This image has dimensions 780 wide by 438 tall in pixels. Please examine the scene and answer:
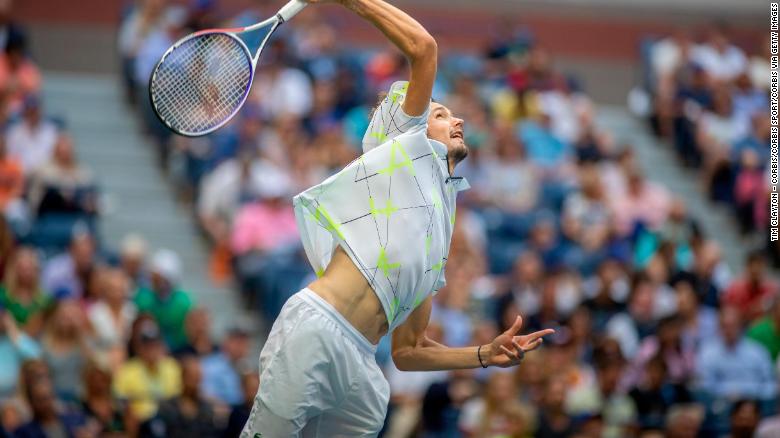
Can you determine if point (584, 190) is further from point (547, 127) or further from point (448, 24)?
point (448, 24)

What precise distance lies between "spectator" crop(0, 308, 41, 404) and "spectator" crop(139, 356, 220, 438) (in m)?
0.90

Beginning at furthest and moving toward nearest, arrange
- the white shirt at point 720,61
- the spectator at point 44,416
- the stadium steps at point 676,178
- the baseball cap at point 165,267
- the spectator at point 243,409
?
1. the white shirt at point 720,61
2. the stadium steps at point 676,178
3. the baseball cap at point 165,267
4. the spectator at point 243,409
5. the spectator at point 44,416

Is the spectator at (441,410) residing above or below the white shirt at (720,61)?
below

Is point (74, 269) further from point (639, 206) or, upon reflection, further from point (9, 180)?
point (639, 206)

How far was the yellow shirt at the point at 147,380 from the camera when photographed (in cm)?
922

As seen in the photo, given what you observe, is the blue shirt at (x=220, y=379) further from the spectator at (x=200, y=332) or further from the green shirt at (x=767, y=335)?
the green shirt at (x=767, y=335)

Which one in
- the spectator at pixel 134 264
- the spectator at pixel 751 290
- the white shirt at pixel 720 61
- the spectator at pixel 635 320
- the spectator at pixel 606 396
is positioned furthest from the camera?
the white shirt at pixel 720 61

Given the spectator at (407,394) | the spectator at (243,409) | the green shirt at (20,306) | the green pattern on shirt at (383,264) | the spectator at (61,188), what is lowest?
the spectator at (407,394)

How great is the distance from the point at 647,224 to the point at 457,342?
3377 mm

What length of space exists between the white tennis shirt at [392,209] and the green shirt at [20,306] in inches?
195

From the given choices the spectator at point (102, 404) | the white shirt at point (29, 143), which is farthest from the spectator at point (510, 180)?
the spectator at point (102, 404)

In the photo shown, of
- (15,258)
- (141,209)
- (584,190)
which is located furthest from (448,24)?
(15,258)

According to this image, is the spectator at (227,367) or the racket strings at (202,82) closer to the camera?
the racket strings at (202,82)

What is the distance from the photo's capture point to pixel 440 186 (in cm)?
512
